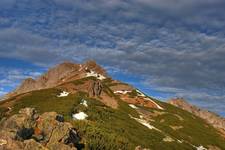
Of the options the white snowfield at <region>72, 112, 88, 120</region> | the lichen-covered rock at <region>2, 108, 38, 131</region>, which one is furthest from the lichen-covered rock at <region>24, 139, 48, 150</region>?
the white snowfield at <region>72, 112, 88, 120</region>

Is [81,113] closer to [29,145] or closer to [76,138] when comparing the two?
[76,138]

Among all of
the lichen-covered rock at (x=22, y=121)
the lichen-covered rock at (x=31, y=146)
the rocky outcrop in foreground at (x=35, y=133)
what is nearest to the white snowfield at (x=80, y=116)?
the rocky outcrop in foreground at (x=35, y=133)

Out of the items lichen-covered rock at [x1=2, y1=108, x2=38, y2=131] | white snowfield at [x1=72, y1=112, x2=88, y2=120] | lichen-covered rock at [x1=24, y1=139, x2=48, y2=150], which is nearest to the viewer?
lichen-covered rock at [x1=24, y1=139, x2=48, y2=150]

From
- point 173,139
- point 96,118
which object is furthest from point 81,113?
point 173,139

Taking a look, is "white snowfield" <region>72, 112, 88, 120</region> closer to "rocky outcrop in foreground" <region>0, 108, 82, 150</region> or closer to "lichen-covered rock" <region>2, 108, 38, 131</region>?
"rocky outcrop in foreground" <region>0, 108, 82, 150</region>

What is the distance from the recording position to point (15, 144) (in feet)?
220

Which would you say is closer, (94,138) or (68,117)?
(94,138)

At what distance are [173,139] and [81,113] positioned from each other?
4429 centimetres

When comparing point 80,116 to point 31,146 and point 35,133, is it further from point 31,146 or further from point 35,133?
point 31,146

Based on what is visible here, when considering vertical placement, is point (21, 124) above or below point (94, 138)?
above

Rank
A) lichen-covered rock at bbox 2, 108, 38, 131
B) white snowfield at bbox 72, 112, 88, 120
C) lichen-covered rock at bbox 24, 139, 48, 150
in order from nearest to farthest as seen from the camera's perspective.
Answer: lichen-covered rock at bbox 24, 139, 48, 150, lichen-covered rock at bbox 2, 108, 38, 131, white snowfield at bbox 72, 112, 88, 120

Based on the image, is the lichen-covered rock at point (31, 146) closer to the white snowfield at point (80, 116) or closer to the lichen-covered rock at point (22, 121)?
the lichen-covered rock at point (22, 121)

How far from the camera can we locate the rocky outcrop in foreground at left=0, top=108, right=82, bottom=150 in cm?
6881

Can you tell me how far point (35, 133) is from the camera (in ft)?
282
